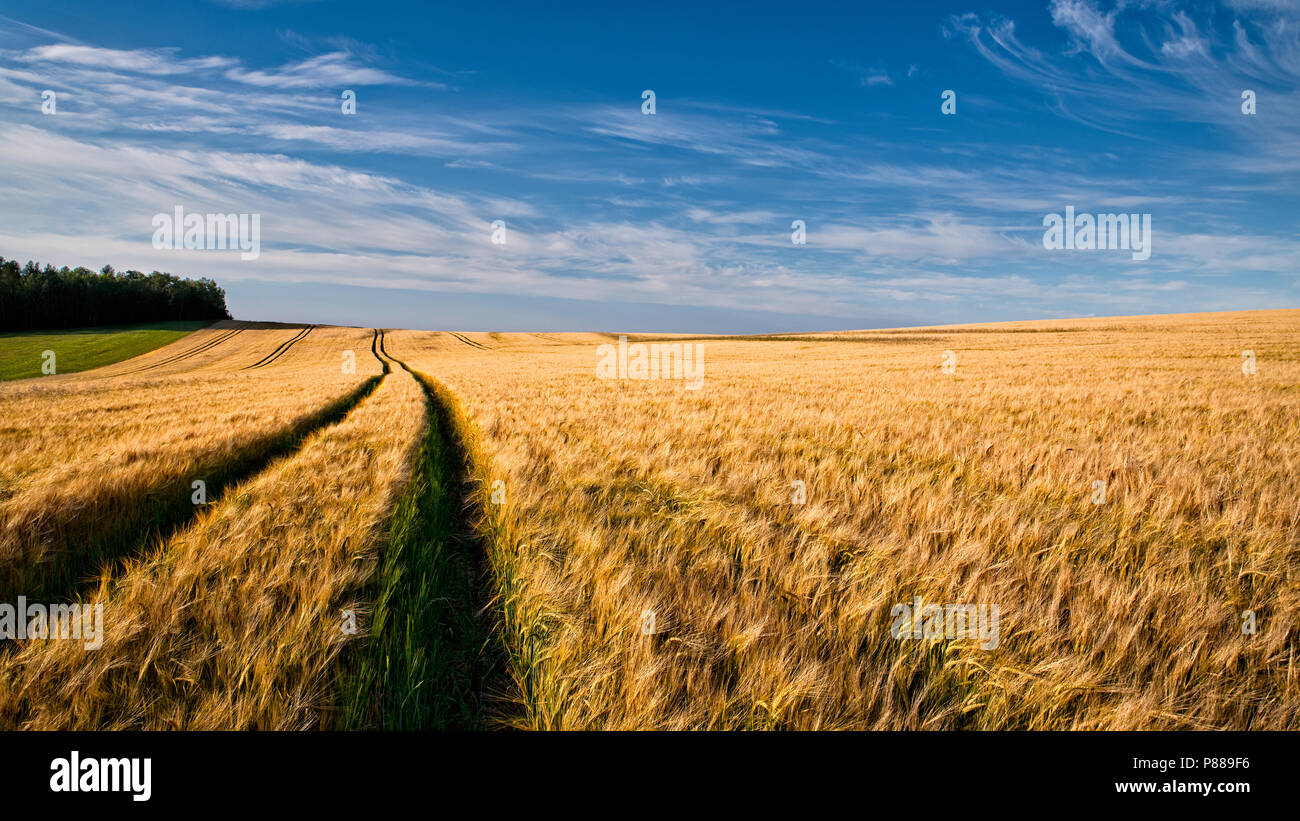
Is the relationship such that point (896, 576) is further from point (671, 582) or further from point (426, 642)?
point (426, 642)

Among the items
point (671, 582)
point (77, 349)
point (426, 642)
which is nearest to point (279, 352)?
point (77, 349)

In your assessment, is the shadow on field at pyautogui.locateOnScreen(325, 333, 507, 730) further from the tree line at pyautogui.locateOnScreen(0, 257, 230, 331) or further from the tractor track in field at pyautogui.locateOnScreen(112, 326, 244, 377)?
the tree line at pyautogui.locateOnScreen(0, 257, 230, 331)

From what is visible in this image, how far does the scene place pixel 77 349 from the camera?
5216cm

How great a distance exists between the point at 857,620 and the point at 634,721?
122 cm

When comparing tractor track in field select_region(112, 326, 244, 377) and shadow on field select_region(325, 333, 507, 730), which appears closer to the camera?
shadow on field select_region(325, 333, 507, 730)

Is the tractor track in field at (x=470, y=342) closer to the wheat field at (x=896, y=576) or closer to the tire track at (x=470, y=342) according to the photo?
the tire track at (x=470, y=342)

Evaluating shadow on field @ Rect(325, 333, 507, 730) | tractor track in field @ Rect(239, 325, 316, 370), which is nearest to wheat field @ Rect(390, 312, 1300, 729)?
shadow on field @ Rect(325, 333, 507, 730)

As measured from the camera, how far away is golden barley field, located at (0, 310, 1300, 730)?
1.91 metres

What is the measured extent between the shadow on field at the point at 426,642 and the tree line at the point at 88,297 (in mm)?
115187

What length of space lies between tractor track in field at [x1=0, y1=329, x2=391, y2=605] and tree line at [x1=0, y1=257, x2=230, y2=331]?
111 meters

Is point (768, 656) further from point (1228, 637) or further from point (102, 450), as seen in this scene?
point (102, 450)

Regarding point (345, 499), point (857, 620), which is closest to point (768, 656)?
point (857, 620)

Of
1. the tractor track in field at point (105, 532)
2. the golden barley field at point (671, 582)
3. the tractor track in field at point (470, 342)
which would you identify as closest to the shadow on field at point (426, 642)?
the golden barley field at point (671, 582)

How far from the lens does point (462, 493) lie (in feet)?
18.5
